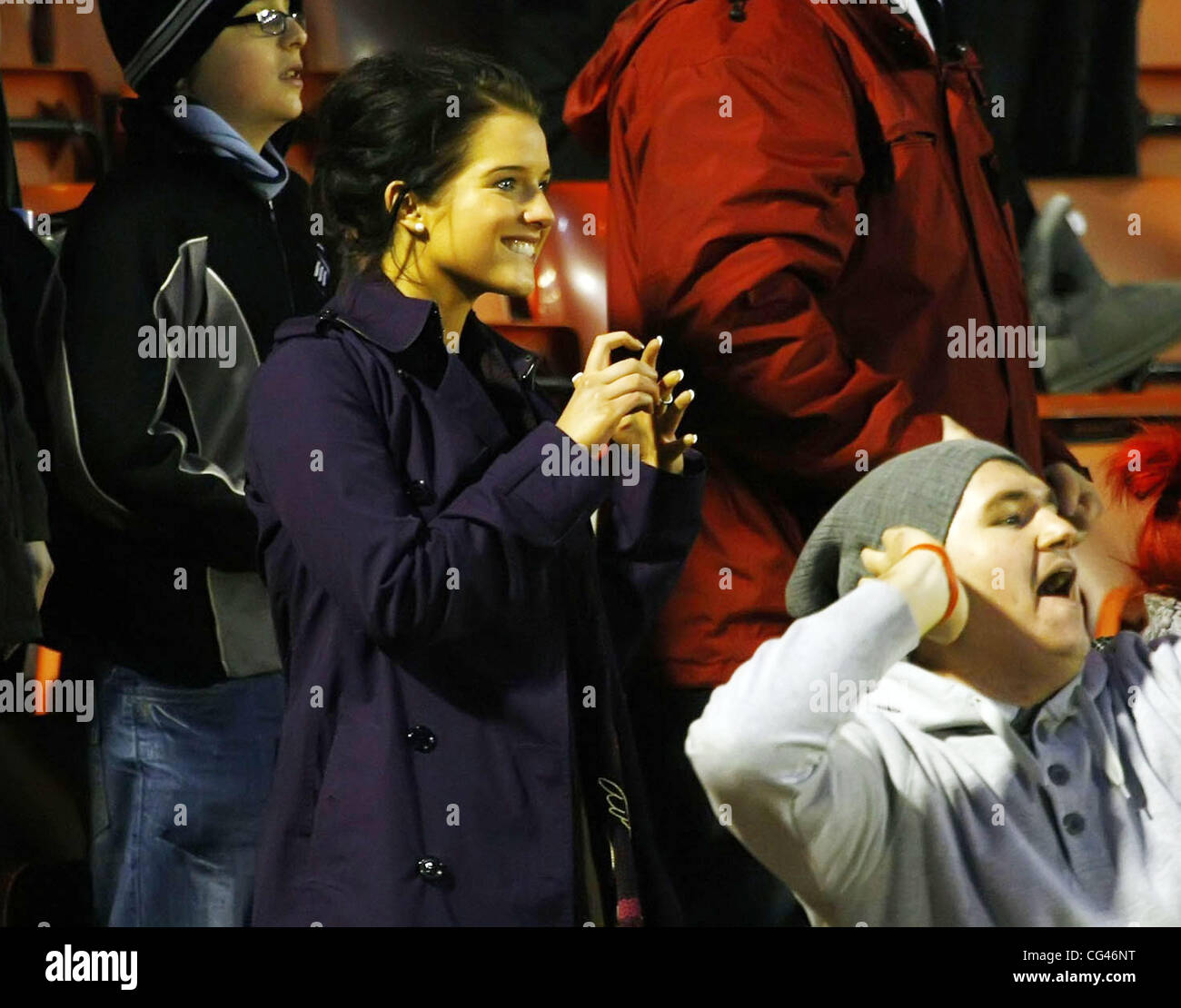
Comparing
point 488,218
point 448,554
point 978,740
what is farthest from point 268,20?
point 978,740

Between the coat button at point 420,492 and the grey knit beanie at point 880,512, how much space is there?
0.40 meters

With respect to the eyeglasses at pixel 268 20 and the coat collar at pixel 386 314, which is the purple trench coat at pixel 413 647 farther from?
the eyeglasses at pixel 268 20

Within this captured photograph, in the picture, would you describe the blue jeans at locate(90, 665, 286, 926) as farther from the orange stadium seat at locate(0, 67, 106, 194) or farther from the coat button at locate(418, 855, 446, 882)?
the orange stadium seat at locate(0, 67, 106, 194)

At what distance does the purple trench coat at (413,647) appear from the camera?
86.4 inches

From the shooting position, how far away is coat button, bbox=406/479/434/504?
2.29 m

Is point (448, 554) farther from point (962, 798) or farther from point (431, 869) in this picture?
point (962, 798)

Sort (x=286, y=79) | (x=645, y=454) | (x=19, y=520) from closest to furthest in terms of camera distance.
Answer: (x=645, y=454) → (x=19, y=520) → (x=286, y=79)

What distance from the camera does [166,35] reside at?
277 cm

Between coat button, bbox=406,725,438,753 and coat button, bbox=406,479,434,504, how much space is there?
9.5 inches

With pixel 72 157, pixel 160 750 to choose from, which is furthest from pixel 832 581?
pixel 72 157
